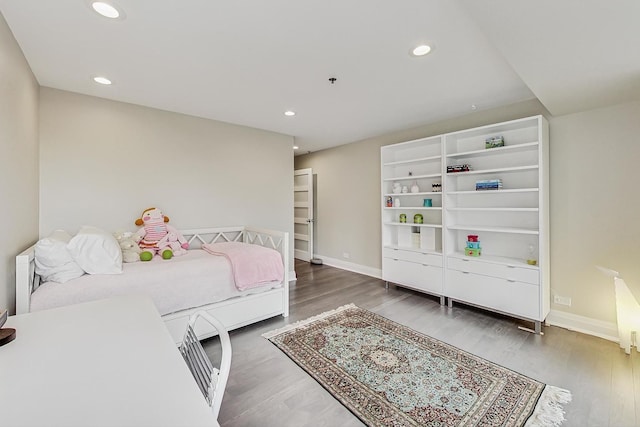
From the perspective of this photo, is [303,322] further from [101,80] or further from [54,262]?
[101,80]

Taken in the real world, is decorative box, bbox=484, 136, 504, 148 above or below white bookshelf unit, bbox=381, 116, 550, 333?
above

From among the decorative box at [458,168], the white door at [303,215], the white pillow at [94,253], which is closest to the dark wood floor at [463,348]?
the white pillow at [94,253]

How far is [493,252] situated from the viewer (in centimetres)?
339

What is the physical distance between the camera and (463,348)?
97.2 inches

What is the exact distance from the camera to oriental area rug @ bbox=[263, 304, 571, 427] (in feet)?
5.61

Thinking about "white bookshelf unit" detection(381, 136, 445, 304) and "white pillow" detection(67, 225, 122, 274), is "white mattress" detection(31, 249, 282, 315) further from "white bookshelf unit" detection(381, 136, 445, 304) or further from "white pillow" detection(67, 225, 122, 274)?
"white bookshelf unit" detection(381, 136, 445, 304)

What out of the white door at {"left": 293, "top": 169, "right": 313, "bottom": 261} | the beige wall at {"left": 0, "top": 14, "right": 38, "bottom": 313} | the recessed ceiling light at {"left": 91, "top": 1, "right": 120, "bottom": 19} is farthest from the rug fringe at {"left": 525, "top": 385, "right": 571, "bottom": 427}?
the white door at {"left": 293, "top": 169, "right": 313, "bottom": 261}

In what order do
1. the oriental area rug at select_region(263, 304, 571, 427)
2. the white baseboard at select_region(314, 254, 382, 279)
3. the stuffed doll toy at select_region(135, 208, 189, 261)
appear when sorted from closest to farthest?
the oriental area rug at select_region(263, 304, 571, 427), the stuffed doll toy at select_region(135, 208, 189, 261), the white baseboard at select_region(314, 254, 382, 279)

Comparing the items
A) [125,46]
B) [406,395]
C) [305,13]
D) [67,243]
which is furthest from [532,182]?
[67,243]

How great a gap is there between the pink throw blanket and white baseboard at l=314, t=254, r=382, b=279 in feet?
7.13

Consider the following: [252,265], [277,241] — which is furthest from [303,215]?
[252,265]

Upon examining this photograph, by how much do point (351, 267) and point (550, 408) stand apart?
3.57 meters

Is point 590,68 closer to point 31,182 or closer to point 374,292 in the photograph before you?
point 374,292

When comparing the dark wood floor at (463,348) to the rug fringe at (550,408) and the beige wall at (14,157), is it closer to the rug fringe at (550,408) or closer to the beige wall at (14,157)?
the rug fringe at (550,408)
